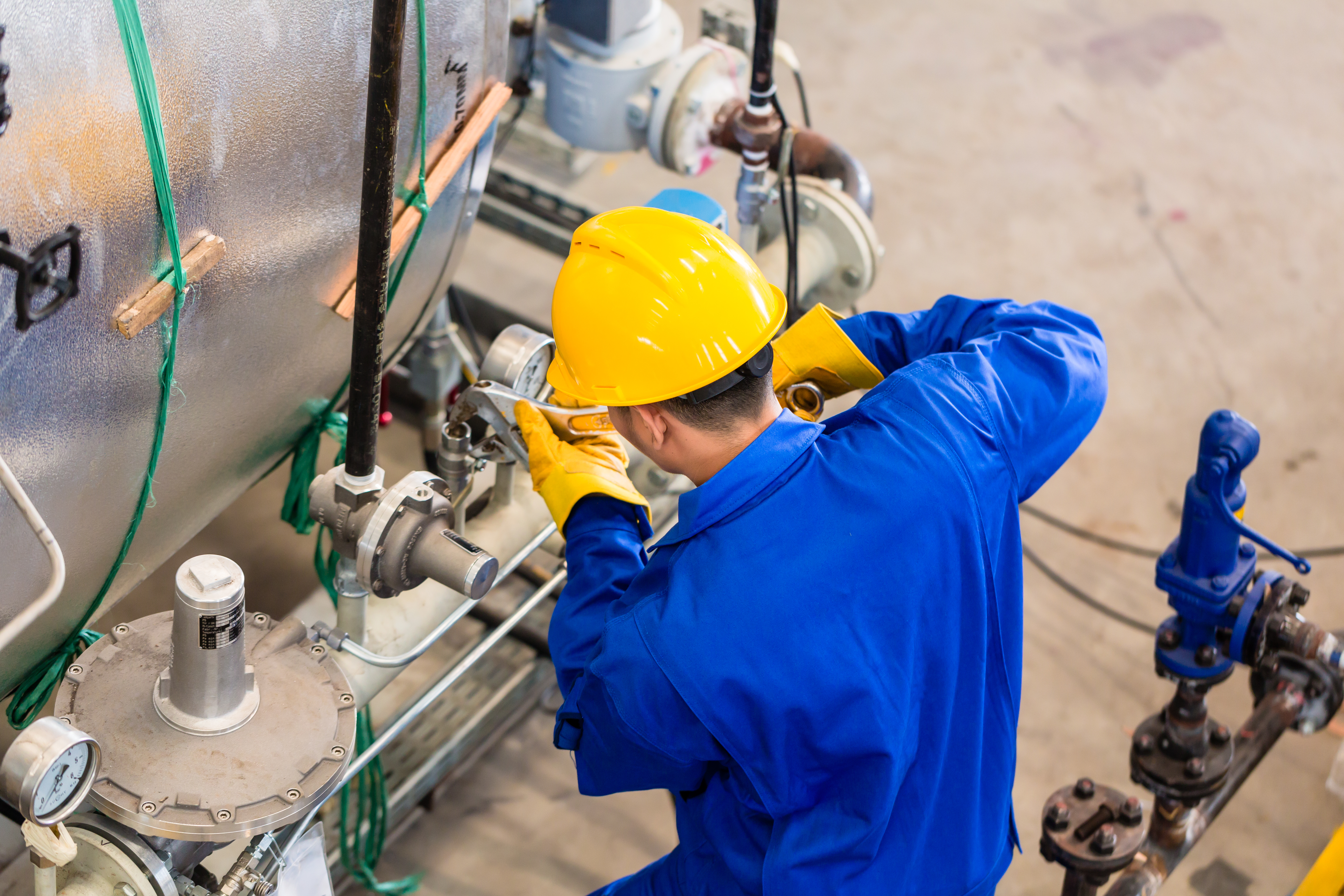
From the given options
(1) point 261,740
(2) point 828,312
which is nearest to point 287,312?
(1) point 261,740

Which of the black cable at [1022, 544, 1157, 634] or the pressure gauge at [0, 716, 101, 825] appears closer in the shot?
the pressure gauge at [0, 716, 101, 825]

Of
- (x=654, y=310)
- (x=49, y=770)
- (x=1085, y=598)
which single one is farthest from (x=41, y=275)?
(x=1085, y=598)

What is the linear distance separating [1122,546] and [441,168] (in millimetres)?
2033

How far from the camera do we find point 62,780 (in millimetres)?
1243

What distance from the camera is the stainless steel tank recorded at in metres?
1.19

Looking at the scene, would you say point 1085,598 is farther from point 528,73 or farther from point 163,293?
point 163,293

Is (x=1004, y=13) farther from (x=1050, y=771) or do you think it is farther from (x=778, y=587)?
(x=778, y=587)

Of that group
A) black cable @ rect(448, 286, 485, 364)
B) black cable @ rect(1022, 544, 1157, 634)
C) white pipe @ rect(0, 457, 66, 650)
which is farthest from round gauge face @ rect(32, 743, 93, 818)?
black cable @ rect(1022, 544, 1157, 634)

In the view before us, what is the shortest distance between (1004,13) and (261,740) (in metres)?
4.33

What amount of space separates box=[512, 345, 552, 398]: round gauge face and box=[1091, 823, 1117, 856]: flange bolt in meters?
1.05

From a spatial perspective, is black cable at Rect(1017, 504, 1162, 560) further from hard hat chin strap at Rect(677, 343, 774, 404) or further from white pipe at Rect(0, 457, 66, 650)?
white pipe at Rect(0, 457, 66, 650)

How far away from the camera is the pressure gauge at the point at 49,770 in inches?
47.1

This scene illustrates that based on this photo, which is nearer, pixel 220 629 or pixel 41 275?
pixel 41 275

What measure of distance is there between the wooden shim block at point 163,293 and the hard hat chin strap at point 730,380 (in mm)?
490
